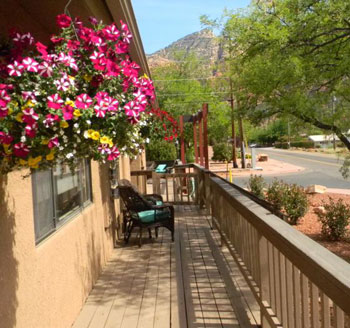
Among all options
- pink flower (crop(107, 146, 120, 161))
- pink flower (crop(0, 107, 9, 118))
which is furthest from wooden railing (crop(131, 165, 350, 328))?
pink flower (crop(0, 107, 9, 118))

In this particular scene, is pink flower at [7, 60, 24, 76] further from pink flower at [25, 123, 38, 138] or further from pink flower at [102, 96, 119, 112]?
pink flower at [102, 96, 119, 112]

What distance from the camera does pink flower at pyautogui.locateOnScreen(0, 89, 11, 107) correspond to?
64.1 inches

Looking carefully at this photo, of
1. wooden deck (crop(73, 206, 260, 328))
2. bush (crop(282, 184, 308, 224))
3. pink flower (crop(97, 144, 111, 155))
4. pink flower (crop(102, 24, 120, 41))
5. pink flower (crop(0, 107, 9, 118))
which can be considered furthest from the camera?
bush (crop(282, 184, 308, 224))

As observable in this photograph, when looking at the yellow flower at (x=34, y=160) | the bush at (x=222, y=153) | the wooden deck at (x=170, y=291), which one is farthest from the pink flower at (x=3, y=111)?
the bush at (x=222, y=153)

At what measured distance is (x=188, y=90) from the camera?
38500 millimetres

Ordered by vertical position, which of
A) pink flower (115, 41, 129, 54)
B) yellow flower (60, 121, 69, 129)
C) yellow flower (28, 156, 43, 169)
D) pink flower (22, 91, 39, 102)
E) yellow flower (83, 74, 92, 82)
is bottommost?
yellow flower (28, 156, 43, 169)

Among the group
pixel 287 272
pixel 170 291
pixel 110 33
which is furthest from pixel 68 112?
pixel 170 291

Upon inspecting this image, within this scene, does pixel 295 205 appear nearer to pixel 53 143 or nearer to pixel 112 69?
pixel 112 69

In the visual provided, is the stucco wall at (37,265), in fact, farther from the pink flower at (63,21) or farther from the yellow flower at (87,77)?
the pink flower at (63,21)

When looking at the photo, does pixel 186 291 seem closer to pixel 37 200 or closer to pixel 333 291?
pixel 37 200

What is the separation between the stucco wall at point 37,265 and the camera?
229cm

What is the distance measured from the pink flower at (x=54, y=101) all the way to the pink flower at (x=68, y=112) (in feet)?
0.09

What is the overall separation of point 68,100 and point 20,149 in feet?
0.97

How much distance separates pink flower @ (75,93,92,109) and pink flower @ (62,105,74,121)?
0.04 m
